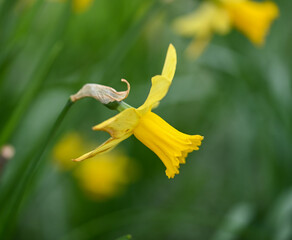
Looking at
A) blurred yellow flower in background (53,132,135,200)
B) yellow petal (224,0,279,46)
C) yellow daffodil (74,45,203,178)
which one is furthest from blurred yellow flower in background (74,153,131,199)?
yellow daffodil (74,45,203,178)

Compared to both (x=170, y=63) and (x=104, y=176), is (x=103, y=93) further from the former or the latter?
(x=104, y=176)

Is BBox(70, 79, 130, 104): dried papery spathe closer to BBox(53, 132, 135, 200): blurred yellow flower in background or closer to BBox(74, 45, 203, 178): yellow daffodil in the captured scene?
BBox(74, 45, 203, 178): yellow daffodil

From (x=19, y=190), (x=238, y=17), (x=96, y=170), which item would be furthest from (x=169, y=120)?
(x=19, y=190)

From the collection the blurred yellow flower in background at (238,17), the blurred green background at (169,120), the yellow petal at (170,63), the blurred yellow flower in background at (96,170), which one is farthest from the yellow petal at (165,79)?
the blurred yellow flower in background at (96,170)

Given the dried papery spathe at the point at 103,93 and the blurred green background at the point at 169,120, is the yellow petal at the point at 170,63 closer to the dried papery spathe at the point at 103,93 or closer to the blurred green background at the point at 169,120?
the dried papery spathe at the point at 103,93

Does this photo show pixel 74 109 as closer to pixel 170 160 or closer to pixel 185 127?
pixel 170 160

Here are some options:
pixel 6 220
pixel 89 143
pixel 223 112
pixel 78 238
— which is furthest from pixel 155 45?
pixel 6 220
